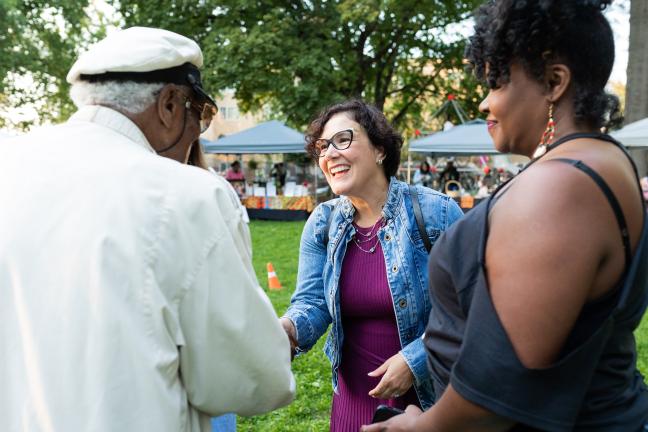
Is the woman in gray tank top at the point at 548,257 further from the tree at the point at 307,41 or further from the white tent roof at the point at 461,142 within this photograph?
the tree at the point at 307,41

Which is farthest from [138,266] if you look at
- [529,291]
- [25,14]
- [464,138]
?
[25,14]

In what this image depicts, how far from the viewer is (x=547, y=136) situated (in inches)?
57.1

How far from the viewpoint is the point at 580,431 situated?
139 cm

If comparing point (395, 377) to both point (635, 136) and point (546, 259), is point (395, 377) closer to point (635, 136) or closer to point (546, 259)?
point (546, 259)

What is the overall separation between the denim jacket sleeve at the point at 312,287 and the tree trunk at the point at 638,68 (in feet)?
38.4

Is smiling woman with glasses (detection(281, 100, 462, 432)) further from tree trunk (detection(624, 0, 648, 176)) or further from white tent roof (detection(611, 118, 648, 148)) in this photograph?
tree trunk (detection(624, 0, 648, 176))

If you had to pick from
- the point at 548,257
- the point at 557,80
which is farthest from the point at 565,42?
the point at 548,257

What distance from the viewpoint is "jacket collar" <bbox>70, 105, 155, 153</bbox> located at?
1.63 metres

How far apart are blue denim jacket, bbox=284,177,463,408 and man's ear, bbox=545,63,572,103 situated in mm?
1194

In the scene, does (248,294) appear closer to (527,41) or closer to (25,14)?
(527,41)

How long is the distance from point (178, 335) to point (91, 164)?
464 mm

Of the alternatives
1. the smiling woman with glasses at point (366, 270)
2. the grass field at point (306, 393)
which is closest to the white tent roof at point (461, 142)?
the grass field at point (306, 393)

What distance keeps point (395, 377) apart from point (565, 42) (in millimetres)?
1426

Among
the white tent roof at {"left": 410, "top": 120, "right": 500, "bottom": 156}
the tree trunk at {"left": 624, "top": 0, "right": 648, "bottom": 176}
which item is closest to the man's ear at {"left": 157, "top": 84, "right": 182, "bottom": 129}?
the tree trunk at {"left": 624, "top": 0, "right": 648, "bottom": 176}
